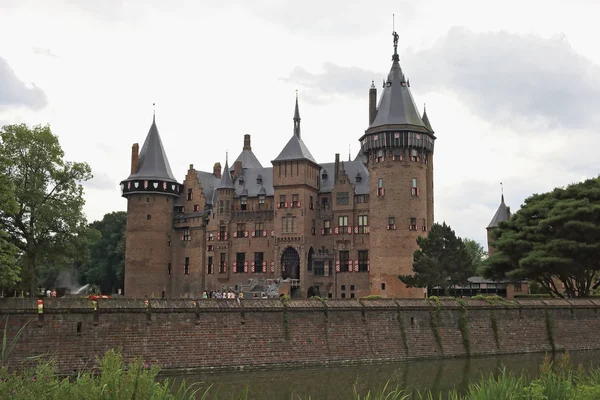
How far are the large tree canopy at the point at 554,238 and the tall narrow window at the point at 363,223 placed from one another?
17.1 meters

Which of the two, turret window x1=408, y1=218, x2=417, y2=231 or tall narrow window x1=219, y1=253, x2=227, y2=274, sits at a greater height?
turret window x1=408, y1=218, x2=417, y2=231

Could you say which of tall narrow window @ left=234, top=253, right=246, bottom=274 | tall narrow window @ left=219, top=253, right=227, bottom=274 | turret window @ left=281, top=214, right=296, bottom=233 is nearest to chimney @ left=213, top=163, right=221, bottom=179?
tall narrow window @ left=219, top=253, right=227, bottom=274

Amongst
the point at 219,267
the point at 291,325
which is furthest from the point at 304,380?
the point at 219,267

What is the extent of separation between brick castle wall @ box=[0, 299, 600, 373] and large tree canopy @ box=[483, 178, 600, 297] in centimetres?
402

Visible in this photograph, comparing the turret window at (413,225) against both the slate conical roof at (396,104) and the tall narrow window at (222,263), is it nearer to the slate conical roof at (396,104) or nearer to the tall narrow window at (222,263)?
the slate conical roof at (396,104)

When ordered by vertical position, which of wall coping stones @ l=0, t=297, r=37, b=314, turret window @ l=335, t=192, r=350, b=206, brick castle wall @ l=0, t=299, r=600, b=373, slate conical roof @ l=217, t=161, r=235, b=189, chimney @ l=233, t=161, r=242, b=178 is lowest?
brick castle wall @ l=0, t=299, r=600, b=373

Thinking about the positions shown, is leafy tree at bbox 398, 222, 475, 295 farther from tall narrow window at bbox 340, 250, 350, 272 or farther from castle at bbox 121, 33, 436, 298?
tall narrow window at bbox 340, 250, 350, 272

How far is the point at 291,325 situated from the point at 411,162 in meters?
31.6

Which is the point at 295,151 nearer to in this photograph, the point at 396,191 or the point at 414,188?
the point at 396,191

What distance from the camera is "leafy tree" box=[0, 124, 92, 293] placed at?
38.0 metres

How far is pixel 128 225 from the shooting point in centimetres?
6562

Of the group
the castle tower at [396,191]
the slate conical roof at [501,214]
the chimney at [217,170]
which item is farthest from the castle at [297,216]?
the slate conical roof at [501,214]

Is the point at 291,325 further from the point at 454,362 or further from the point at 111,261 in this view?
the point at 111,261

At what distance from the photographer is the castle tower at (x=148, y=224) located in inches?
2547
